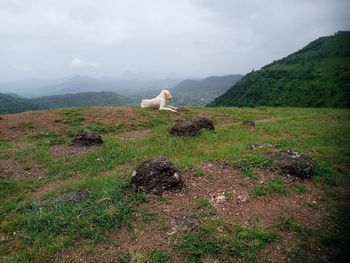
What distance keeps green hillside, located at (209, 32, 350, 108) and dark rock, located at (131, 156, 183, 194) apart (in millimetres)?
67568

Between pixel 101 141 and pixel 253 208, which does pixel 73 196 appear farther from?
pixel 101 141

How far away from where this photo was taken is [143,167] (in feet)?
25.7

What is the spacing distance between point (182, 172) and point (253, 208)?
255 cm

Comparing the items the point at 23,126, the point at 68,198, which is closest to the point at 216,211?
the point at 68,198

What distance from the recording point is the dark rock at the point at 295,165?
8625mm

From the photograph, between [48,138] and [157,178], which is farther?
[48,138]

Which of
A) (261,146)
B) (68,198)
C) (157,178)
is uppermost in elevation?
(157,178)

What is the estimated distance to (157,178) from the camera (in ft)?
25.0

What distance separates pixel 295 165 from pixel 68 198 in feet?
22.1

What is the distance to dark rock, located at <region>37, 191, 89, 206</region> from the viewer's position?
23.8 feet

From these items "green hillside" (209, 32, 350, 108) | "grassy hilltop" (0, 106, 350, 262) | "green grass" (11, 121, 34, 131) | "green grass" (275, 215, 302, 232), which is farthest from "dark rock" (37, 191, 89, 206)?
"green hillside" (209, 32, 350, 108)

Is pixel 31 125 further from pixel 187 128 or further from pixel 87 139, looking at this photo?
pixel 187 128

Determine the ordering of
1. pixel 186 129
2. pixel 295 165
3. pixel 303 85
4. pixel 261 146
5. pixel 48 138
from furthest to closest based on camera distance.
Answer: pixel 303 85 < pixel 48 138 < pixel 186 129 < pixel 261 146 < pixel 295 165

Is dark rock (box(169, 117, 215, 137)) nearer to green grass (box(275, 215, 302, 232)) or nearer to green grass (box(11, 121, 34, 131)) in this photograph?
green grass (box(275, 215, 302, 232))
